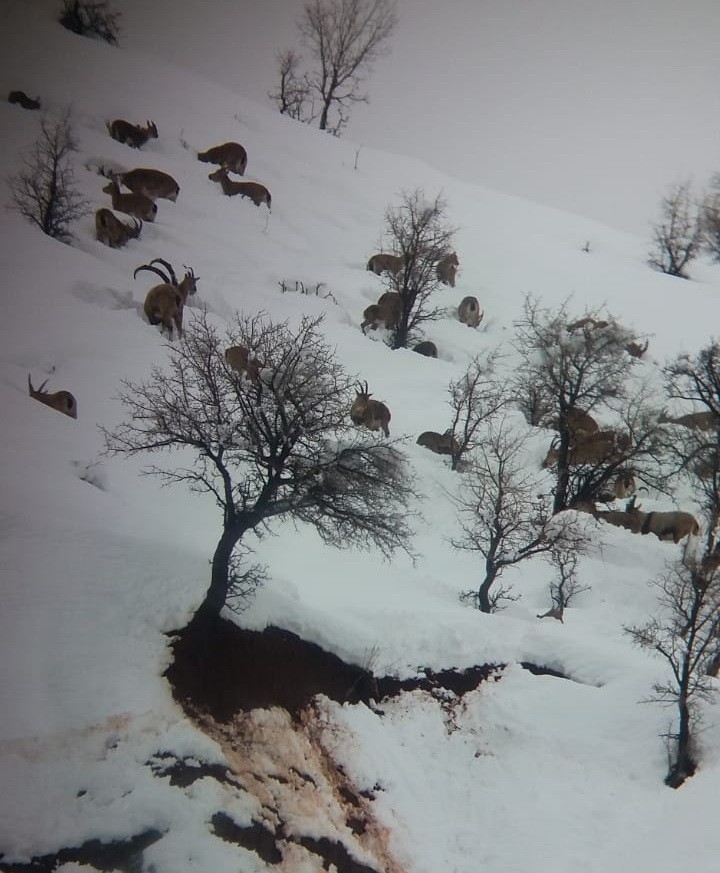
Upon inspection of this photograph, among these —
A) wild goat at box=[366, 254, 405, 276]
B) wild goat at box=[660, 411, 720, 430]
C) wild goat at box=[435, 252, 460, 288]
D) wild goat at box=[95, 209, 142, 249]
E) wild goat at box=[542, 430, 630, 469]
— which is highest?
wild goat at box=[435, 252, 460, 288]

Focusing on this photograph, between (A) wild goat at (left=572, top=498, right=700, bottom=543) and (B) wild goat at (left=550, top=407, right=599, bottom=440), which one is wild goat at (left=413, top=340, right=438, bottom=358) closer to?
(B) wild goat at (left=550, top=407, right=599, bottom=440)

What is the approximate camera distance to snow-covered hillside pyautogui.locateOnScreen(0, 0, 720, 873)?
19.3 ft

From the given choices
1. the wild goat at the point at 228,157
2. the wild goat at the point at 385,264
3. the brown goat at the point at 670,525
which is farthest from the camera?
the wild goat at the point at 228,157

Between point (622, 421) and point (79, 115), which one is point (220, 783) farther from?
point (79, 115)

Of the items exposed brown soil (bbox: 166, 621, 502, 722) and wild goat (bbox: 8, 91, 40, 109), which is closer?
exposed brown soil (bbox: 166, 621, 502, 722)

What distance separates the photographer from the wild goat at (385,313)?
66.9 feet

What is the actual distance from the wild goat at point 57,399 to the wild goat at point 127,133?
15.9 metres

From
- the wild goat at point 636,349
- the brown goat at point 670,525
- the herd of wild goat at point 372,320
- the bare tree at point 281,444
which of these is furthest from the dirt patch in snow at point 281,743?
the wild goat at point 636,349

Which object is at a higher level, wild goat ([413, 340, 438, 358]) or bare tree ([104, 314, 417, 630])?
wild goat ([413, 340, 438, 358])

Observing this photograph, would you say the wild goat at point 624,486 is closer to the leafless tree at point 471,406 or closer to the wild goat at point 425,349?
the leafless tree at point 471,406

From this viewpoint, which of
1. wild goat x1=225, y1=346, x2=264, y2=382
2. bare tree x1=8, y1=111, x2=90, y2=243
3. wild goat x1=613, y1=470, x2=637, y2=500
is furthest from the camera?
wild goat x1=613, y1=470, x2=637, y2=500

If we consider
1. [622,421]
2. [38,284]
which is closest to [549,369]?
[622,421]

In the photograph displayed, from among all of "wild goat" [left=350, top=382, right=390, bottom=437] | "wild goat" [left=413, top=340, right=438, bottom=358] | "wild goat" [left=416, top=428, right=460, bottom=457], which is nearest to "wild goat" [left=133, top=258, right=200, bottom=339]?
"wild goat" [left=350, top=382, right=390, bottom=437]

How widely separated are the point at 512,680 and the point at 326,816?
16.5 feet
